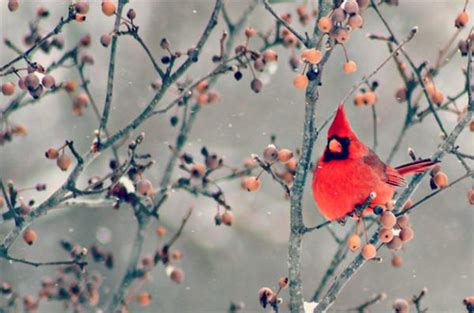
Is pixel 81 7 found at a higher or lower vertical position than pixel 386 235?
higher

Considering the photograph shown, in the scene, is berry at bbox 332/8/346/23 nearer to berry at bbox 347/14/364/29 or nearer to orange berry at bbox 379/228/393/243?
berry at bbox 347/14/364/29

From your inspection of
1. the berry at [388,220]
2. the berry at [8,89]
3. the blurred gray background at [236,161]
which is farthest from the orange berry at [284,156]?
the blurred gray background at [236,161]

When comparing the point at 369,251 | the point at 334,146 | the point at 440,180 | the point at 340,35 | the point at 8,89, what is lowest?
the point at 369,251

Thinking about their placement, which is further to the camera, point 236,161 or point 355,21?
point 236,161

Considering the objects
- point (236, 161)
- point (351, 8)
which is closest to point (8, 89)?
point (351, 8)

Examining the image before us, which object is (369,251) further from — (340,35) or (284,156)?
(340,35)

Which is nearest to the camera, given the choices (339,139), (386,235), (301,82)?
(301,82)

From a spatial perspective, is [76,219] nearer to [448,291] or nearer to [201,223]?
[201,223]

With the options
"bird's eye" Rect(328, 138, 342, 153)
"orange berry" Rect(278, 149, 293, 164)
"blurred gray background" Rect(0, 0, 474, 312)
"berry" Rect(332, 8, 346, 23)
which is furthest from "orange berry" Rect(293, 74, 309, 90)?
"blurred gray background" Rect(0, 0, 474, 312)
